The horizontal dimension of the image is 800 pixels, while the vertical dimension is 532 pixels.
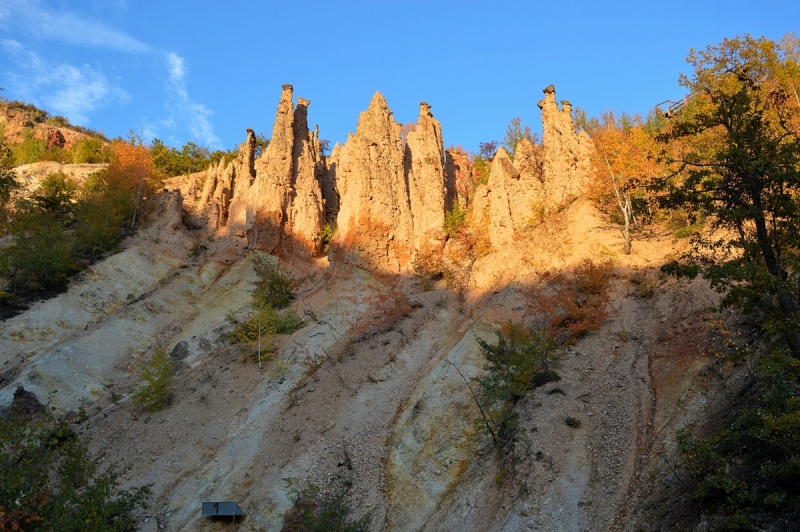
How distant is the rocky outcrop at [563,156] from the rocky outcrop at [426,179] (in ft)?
22.2

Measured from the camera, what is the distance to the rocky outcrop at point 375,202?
34.6 m

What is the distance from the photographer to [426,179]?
38.5m

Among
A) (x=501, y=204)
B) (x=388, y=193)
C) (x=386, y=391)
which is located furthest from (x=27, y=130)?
(x=386, y=391)

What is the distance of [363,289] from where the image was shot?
1266 inches

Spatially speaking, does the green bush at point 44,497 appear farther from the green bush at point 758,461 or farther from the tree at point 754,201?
the tree at point 754,201

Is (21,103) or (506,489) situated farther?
(21,103)

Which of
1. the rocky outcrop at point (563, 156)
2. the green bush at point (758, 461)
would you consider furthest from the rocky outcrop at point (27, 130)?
the green bush at point (758, 461)

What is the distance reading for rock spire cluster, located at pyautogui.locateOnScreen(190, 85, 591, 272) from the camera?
34.2 m

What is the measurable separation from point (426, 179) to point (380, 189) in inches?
148

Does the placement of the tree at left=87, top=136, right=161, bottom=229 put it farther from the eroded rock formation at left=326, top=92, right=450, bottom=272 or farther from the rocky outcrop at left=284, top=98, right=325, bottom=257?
the eroded rock formation at left=326, top=92, right=450, bottom=272

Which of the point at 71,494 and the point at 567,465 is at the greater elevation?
the point at 71,494

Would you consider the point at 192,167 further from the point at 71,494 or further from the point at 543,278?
the point at 71,494

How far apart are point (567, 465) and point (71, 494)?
12.9 meters

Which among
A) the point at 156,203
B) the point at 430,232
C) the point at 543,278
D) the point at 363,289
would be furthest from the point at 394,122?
the point at 156,203
